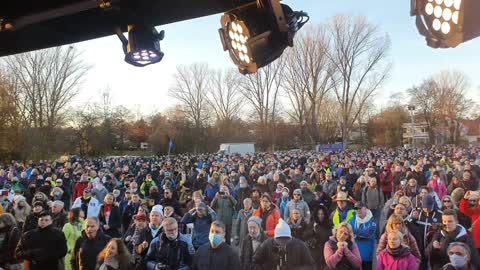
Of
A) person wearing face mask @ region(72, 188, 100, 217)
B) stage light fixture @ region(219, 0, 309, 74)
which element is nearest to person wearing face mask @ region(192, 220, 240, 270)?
stage light fixture @ region(219, 0, 309, 74)

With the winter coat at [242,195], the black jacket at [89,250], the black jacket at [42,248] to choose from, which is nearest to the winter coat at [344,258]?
the black jacket at [89,250]

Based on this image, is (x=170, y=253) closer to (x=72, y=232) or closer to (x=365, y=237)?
(x=72, y=232)

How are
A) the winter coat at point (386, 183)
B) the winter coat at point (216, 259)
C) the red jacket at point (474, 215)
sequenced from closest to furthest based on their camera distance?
the winter coat at point (216, 259) → the red jacket at point (474, 215) → the winter coat at point (386, 183)

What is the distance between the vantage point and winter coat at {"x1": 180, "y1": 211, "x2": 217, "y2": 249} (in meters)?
5.96

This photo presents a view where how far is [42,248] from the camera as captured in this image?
4621mm

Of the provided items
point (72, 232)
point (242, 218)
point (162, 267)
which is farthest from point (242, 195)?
point (162, 267)

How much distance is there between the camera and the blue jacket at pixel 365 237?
5.38 metres

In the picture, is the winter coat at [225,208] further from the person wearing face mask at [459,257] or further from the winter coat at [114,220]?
the person wearing face mask at [459,257]

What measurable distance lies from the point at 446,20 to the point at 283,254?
2939 mm

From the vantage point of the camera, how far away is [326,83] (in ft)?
132

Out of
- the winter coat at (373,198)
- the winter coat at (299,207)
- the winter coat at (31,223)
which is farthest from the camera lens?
the winter coat at (373,198)

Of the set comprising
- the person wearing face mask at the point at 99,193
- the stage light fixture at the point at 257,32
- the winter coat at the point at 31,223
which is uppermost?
the stage light fixture at the point at 257,32

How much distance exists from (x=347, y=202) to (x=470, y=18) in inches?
164

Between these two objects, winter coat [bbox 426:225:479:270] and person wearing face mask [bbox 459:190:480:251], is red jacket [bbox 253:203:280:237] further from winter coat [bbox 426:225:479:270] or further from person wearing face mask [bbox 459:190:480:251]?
person wearing face mask [bbox 459:190:480:251]
